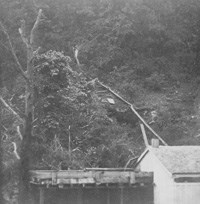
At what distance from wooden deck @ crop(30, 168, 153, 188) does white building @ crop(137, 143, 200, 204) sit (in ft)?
2.82

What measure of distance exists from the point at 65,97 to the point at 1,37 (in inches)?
416

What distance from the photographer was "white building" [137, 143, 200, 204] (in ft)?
79.0

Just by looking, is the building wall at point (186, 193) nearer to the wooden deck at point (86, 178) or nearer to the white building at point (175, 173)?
the white building at point (175, 173)

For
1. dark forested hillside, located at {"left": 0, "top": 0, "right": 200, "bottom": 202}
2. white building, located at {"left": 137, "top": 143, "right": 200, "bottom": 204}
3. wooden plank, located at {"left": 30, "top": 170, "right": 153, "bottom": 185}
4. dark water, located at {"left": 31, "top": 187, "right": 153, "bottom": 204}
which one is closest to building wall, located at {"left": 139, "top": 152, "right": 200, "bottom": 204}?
white building, located at {"left": 137, "top": 143, "right": 200, "bottom": 204}

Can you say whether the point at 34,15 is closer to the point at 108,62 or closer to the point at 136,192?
the point at 108,62

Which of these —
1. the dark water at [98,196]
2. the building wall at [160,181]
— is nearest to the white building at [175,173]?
the building wall at [160,181]

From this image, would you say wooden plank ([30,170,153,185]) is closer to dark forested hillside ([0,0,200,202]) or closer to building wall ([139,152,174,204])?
building wall ([139,152,174,204])

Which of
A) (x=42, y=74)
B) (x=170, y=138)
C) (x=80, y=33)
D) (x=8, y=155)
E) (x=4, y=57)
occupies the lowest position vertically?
(x=8, y=155)

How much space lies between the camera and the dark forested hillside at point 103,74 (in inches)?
1233

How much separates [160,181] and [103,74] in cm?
1840

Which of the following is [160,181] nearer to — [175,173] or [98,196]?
[175,173]

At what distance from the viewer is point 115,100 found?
3847 centimetres

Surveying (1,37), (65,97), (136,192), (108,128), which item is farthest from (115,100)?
(136,192)

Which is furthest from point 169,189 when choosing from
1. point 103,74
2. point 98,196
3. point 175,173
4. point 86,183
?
point 103,74
